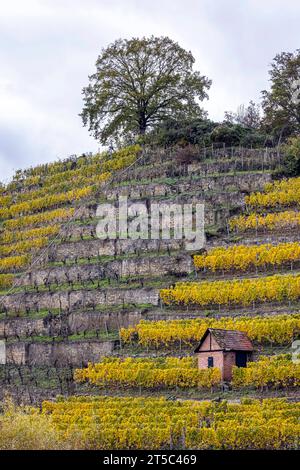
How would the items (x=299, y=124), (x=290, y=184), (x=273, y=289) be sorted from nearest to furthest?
(x=273, y=289) → (x=290, y=184) → (x=299, y=124)

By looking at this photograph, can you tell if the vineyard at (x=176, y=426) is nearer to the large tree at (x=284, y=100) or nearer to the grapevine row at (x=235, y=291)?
the grapevine row at (x=235, y=291)

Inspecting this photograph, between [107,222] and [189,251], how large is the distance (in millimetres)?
6679

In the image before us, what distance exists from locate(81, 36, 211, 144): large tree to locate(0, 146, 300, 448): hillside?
299cm

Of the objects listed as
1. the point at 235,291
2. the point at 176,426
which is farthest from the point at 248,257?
the point at 176,426

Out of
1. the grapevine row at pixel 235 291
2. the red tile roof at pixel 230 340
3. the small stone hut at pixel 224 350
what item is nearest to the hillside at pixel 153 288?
the grapevine row at pixel 235 291

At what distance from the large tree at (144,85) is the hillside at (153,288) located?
2992 millimetres

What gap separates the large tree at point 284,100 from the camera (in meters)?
65.1

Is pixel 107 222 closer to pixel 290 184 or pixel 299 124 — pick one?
pixel 290 184

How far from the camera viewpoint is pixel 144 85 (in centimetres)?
Answer: 6625

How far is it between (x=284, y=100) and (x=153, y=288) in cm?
1856

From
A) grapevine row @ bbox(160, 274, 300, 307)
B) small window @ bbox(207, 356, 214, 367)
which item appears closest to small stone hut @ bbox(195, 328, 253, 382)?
small window @ bbox(207, 356, 214, 367)

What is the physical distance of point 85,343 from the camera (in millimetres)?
49688

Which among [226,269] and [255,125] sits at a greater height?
[255,125]
